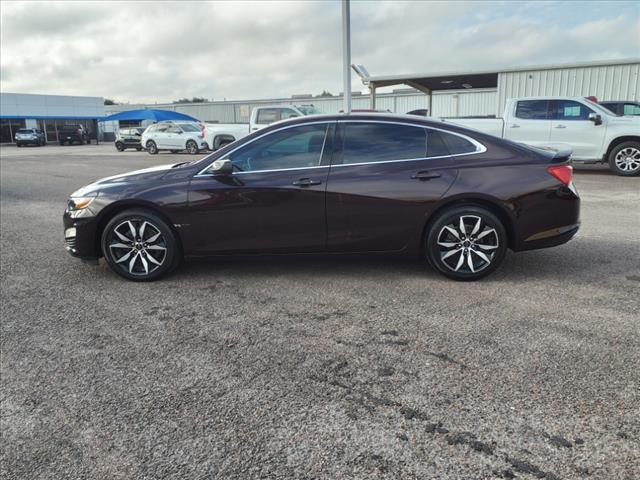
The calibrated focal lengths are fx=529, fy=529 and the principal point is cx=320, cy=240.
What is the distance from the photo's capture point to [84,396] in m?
2.99

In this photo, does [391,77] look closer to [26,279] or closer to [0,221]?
[0,221]

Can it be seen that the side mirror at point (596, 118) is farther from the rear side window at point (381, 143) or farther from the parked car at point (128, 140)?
the parked car at point (128, 140)

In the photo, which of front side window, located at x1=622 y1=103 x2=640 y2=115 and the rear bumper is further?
front side window, located at x1=622 y1=103 x2=640 y2=115

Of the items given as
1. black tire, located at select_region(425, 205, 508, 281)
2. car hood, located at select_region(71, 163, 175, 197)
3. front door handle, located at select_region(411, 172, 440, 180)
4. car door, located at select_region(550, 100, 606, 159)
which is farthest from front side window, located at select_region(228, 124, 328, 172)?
car door, located at select_region(550, 100, 606, 159)

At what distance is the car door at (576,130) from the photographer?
41.5 feet

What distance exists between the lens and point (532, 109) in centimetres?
1330

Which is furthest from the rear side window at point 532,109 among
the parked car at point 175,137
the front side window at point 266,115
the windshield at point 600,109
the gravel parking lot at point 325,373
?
the parked car at point 175,137

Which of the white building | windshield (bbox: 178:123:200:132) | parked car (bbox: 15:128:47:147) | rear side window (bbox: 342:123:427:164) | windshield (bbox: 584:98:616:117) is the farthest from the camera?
the white building

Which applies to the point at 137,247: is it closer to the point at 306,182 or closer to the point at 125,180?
the point at 125,180

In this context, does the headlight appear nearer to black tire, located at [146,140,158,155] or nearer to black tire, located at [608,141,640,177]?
black tire, located at [608,141,640,177]

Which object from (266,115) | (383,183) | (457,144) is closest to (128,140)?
(266,115)

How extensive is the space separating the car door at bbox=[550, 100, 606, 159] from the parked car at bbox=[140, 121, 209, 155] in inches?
649

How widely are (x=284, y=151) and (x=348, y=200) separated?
30.3 inches

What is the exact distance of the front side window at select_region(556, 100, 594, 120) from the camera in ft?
41.9
